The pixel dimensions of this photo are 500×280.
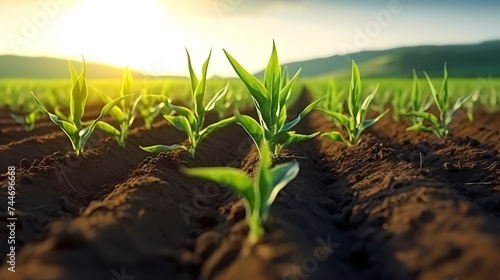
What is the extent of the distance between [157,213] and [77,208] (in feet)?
3.05

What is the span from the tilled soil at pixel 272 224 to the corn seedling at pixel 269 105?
32 centimetres

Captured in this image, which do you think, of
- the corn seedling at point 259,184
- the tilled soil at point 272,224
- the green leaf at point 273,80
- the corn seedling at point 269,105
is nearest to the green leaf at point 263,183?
the corn seedling at point 259,184

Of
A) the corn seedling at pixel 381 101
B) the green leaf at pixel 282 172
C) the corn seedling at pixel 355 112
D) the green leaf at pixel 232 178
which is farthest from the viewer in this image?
the corn seedling at pixel 381 101

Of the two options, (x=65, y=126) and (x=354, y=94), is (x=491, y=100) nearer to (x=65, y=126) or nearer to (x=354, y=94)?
(x=354, y=94)

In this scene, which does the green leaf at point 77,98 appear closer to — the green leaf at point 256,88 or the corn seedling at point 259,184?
the green leaf at point 256,88

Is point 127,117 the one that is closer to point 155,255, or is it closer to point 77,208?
point 77,208

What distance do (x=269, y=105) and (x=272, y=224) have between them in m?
1.52

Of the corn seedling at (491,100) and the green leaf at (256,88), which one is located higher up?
the green leaf at (256,88)

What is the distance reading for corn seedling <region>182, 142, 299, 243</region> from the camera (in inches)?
78.1

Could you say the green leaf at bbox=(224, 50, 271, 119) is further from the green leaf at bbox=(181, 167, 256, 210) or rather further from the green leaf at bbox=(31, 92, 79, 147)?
the green leaf at bbox=(31, 92, 79, 147)

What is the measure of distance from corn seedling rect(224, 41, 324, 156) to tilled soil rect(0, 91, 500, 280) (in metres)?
0.32

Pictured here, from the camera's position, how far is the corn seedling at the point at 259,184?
198cm

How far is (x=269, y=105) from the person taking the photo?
144 inches

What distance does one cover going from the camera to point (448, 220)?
7.73 feet
